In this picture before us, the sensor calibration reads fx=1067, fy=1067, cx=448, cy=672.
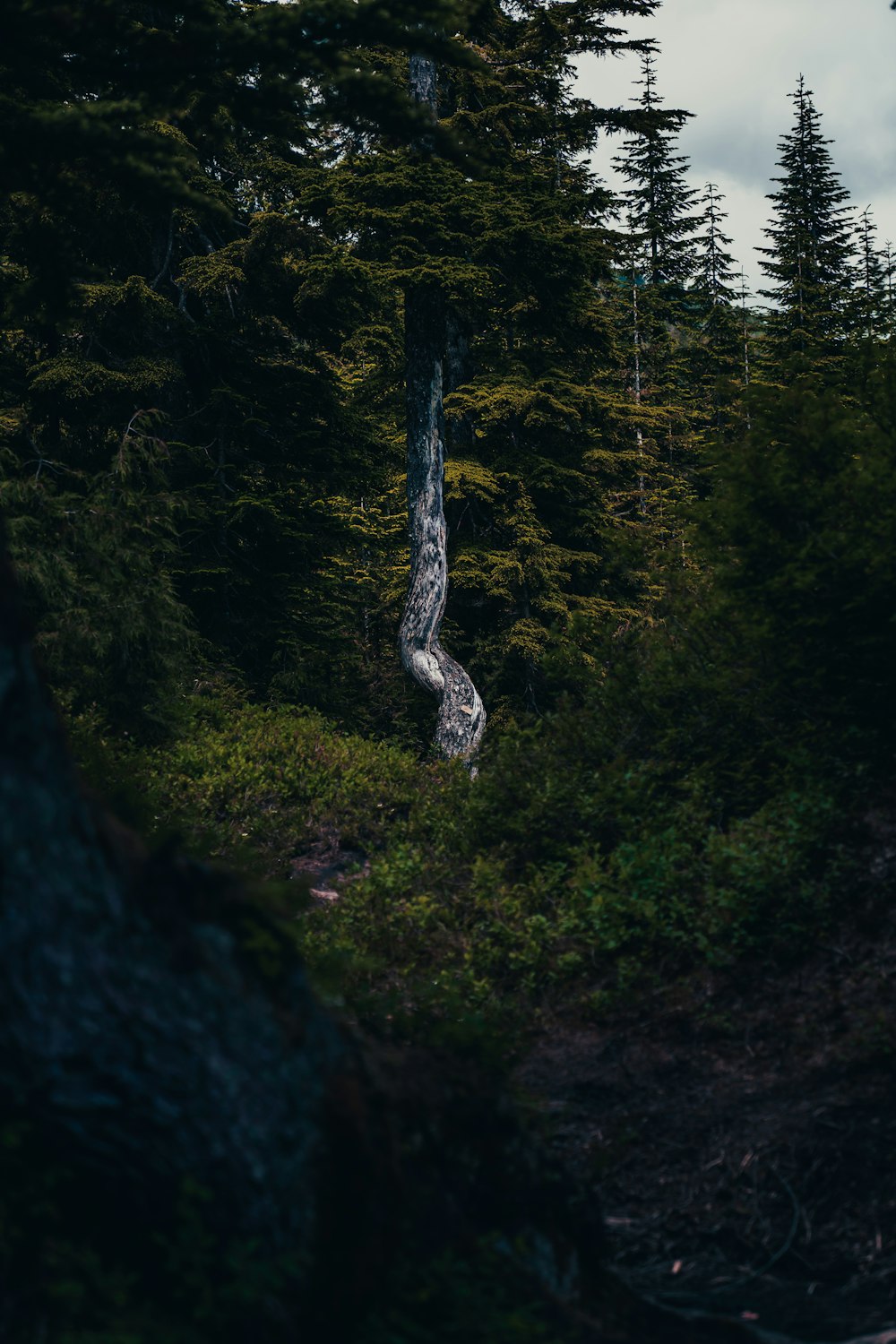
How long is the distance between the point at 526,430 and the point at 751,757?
13676mm

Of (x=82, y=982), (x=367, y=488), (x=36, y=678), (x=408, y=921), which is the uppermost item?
(x=367, y=488)

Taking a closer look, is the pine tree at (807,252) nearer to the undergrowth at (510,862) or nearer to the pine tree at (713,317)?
the pine tree at (713,317)

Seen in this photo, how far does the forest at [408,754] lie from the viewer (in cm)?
335

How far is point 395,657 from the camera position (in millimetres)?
22422

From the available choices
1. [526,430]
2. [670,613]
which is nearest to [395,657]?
[526,430]

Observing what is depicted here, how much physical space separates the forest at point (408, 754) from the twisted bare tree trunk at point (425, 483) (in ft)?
0.23

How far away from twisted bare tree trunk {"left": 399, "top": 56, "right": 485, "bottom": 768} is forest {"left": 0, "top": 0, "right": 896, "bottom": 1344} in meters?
0.07

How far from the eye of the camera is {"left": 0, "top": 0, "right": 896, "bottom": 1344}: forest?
132 inches

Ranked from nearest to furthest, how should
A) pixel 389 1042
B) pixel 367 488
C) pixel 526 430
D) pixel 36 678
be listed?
pixel 36 678 < pixel 389 1042 < pixel 367 488 < pixel 526 430

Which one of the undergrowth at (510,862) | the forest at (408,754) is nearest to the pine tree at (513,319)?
the forest at (408,754)

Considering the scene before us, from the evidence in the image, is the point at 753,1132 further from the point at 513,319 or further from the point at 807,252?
the point at 807,252

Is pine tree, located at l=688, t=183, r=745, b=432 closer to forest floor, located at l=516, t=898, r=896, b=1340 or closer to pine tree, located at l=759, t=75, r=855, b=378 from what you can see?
pine tree, located at l=759, t=75, r=855, b=378

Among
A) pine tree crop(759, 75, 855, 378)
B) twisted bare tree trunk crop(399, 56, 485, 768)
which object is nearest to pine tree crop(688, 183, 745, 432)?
pine tree crop(759, 75, 855, 378)

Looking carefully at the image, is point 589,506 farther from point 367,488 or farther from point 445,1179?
point 445,1179
